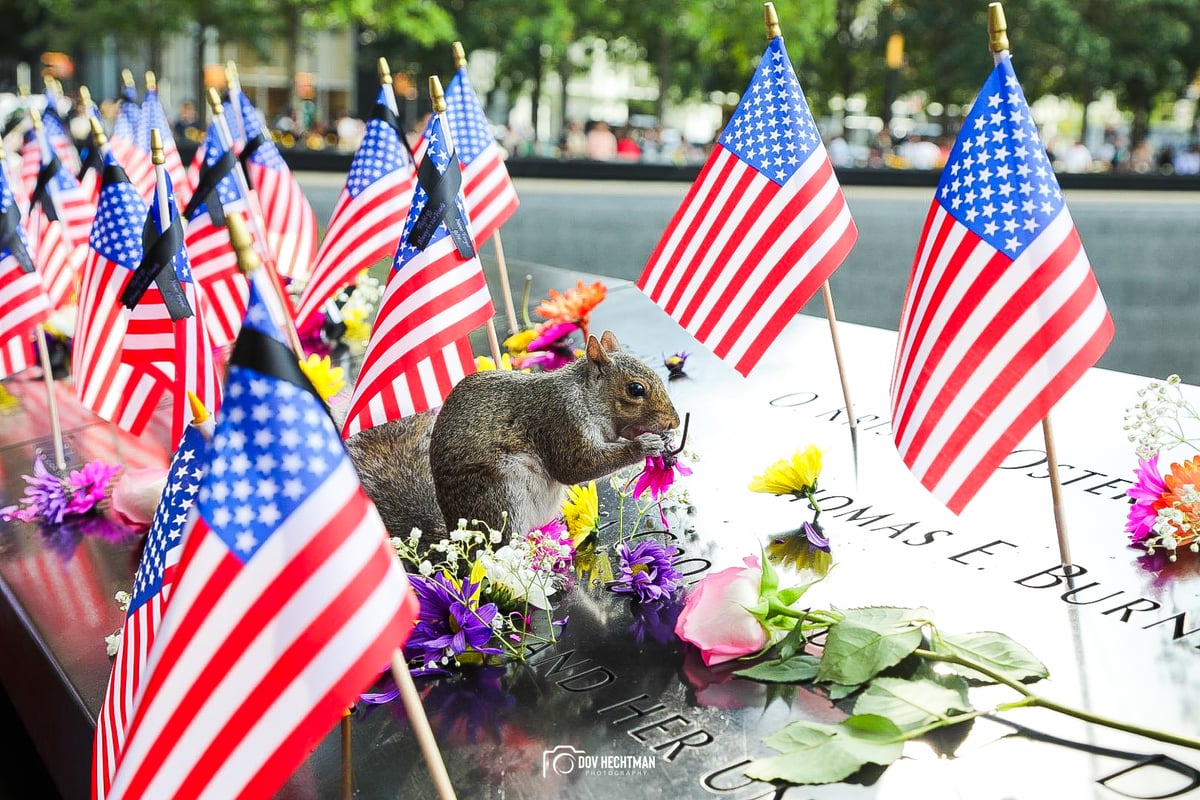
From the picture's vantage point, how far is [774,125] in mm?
3951

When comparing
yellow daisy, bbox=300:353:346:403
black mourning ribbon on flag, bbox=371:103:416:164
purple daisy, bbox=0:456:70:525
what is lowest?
purple daisy, bbox=0:456:70:525

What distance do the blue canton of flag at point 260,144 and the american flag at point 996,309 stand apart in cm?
463

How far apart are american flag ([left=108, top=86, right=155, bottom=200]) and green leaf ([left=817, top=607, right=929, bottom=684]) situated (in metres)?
7.05

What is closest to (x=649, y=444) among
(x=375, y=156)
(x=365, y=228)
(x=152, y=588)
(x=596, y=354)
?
(x=596, y=354)

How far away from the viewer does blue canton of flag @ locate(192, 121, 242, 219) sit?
5.25 metres

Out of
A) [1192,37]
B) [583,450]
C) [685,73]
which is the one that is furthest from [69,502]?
[1192,37]

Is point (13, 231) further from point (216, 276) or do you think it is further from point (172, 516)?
point (172, 516)

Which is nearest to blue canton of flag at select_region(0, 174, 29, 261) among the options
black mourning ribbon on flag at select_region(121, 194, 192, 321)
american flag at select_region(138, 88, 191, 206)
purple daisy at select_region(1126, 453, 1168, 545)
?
black mourning ribbon on flag at select_region(121, 194, 192, 321)

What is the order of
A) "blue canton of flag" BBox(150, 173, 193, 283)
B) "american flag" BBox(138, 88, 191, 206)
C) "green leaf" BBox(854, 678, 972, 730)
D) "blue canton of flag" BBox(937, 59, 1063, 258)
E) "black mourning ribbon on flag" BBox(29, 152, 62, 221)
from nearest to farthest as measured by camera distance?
"green leaf" BBox(854, 678, 972, 730), "blue canton of flag" BBox(937, 59, 1063, 258), "blue canton of flag" BBox(150, 173, 193, 283), "black mourning ribbon on flag" BBox(29, 152, 62, 221), "american flag" BBox(138, 88, 191, 206)

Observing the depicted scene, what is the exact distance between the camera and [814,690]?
2389 mm

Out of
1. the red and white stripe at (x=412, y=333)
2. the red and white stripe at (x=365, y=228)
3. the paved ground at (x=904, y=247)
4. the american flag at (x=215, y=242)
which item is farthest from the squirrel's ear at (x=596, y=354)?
the paved ground at (x=904, y=247)

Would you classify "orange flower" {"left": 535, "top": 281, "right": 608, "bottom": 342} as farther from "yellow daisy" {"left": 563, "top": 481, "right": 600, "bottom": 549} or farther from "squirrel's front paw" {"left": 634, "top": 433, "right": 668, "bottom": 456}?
"squirrel's front paw" {"left": 634, "top": 433, "right": 668, "bottom": 456}

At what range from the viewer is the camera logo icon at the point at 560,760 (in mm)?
2219

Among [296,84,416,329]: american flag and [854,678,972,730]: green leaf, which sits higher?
[296,84,416,329]: american flag
